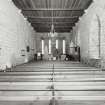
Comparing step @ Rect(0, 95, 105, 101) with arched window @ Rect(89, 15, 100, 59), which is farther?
arched window @ Rect(89, 15, 100, 59)

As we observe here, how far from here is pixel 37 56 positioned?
15219 mm

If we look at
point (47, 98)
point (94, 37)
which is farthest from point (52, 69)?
point (94, 37)

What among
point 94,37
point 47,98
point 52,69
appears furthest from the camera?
point 94,37

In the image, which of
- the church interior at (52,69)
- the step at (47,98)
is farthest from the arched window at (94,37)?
the step at (47,98)

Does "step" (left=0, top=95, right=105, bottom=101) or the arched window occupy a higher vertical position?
the arched window

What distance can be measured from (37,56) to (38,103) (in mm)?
13358

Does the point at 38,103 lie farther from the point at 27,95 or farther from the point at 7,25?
the point at 7,25

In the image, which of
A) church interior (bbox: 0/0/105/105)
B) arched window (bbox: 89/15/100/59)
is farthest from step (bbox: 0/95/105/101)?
arched window (bbox: 89/15/100/59)

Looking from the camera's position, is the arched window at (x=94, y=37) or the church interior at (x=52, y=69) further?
the arched window at (x=94, y=37)

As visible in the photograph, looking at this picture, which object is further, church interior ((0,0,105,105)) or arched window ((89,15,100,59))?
arched window ((89,15,100,59))

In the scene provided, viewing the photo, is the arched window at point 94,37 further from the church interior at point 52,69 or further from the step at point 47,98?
the step at point 47,98

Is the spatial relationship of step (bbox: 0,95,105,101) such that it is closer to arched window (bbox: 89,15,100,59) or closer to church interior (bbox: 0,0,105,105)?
church interior (bbox: 0,0,105,105)

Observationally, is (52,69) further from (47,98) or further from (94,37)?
(94,37)

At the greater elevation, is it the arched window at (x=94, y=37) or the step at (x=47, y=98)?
the arched window at (x=94, y=37)
